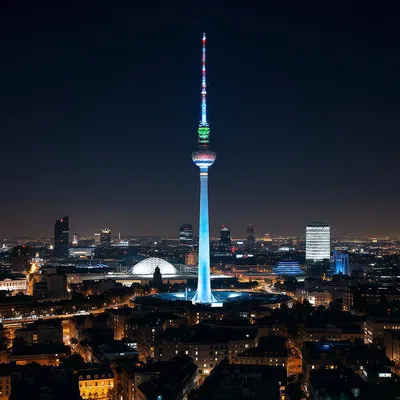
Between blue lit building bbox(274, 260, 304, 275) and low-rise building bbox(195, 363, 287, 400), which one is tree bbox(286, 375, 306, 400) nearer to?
low-rise building bbox(195, 363, 287, 400)

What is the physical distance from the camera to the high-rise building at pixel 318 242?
5812 inches

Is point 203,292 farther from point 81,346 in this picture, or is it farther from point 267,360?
point 267,360

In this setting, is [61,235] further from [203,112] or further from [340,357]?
[340,357]

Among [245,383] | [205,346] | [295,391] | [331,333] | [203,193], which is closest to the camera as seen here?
[245,383]

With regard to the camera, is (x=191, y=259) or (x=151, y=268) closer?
(x=151, y=268)

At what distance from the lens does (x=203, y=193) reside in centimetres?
7088

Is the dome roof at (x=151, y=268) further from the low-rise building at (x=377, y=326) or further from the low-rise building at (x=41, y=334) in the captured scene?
the low-rise building at (x=41, y=334)

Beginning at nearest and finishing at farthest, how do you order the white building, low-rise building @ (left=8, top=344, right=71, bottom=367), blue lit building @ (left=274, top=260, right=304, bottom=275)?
low-rise building @ (left=8, top=344, right=71, bottom=367)
the white building
blue lit building @ (left=274, top=260, right=304, bottom=275)

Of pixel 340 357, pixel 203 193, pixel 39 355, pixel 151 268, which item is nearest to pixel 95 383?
pixel 39 355

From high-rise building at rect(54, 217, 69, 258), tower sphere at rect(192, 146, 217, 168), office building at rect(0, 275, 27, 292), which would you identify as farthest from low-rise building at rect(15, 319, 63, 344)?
high-rise building at rect(54, 217, 69, 258)

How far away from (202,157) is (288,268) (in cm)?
5346

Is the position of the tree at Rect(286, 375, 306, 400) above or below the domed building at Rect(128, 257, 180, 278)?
below

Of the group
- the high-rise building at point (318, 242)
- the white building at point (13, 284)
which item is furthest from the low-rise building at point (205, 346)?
the high-rise building at point (318, 242)

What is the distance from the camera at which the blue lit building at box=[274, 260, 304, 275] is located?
122 metres
